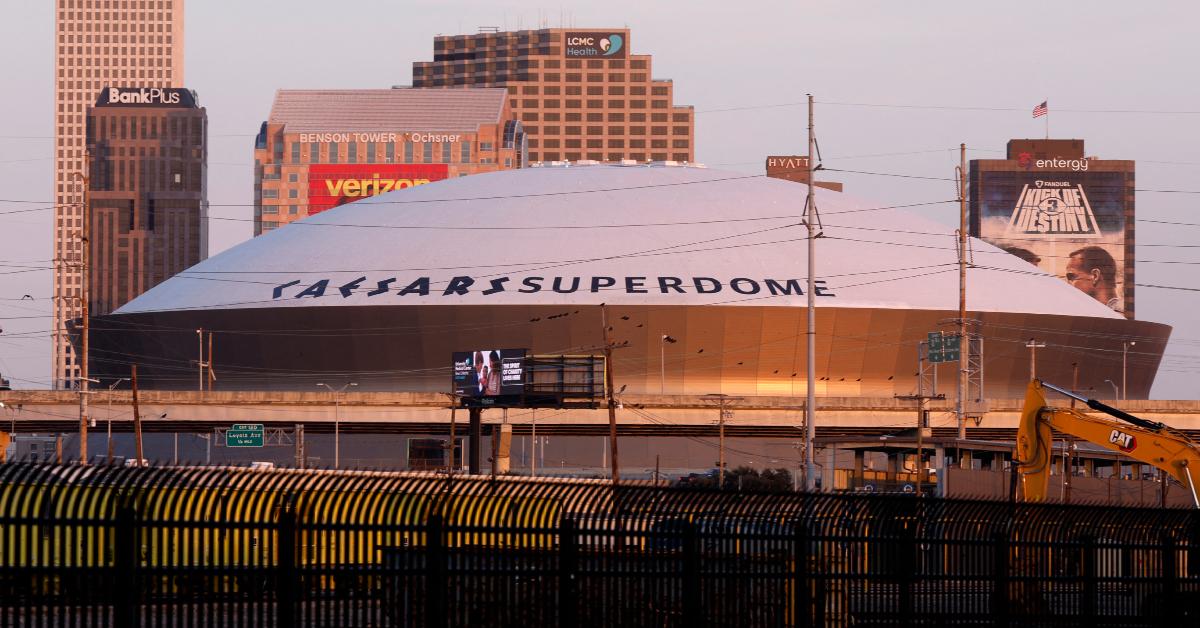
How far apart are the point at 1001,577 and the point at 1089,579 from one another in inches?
54.7

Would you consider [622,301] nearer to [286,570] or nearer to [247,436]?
[247,436]

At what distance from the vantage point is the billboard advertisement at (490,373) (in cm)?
7944

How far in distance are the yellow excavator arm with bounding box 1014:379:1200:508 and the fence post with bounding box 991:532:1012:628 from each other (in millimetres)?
13429

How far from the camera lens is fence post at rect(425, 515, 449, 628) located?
1698cm

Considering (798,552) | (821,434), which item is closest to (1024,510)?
(798,552)

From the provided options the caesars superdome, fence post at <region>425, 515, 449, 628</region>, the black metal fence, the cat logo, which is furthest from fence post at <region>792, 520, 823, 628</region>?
the caesars superdome

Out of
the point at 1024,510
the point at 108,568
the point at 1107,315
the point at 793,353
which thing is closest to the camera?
the point at 108,568

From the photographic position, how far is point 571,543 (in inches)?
694

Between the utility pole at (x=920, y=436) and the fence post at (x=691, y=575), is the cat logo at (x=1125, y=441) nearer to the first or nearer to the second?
the utility pole at (x=920, y=436)

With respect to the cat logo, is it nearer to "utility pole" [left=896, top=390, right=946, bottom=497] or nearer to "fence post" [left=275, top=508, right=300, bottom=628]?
"utility pole" [left=896, top=390, right=946, bottom=497]

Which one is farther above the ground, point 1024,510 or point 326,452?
point 1024,510

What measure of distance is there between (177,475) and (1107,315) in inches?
4864

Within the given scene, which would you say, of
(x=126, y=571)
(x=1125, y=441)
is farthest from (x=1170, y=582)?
(x=1125, y=441)

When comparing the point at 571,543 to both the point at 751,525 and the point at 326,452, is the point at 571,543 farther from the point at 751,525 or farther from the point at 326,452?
the point at 326,452
